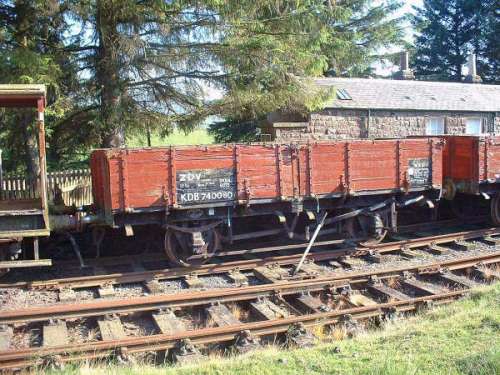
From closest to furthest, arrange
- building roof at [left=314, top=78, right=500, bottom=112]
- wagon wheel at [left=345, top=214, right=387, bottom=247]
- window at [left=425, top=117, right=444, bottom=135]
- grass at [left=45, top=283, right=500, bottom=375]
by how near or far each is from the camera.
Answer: grass at [left=45, top=283, right=500, bottom=375] < wagon wheel at [left=345, top=214, right=387, bottom=247] < building roof at [left=314, top=78, right=500, bottom=112] < window at [left=425, top=117, right=444, bottom=135]

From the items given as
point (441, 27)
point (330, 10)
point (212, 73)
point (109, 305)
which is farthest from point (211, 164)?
point (441, 27)

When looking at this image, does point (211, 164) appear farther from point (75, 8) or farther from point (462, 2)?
point (462, 2)

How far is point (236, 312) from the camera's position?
8039mm

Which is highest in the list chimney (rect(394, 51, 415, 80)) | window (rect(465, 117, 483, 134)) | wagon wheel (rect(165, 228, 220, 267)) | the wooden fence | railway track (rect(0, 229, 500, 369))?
chimney (rect(394, 51, 415, 80))

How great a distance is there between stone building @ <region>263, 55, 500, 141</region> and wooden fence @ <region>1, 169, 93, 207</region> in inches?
275

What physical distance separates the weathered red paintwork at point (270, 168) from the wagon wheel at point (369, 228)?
66cm

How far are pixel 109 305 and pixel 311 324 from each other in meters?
2.79

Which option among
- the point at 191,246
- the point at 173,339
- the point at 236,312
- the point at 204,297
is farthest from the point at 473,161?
the point at 173,339

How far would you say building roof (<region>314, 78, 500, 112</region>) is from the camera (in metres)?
21.8

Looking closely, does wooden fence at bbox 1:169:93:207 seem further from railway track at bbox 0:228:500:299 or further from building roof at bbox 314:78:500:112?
building roof at bbox 314:78:500:112

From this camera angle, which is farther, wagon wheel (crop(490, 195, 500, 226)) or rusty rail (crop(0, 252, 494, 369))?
wagon wheel (crop(490, 195, 500, 226))

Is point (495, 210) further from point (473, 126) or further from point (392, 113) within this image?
point (473, 126)

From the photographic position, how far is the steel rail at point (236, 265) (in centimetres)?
893

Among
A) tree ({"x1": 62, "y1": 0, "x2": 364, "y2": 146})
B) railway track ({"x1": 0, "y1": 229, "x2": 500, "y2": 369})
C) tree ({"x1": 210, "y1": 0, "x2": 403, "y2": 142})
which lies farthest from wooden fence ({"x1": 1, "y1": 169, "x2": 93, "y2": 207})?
railway track ({"x1": 0, "y1": 229, "x2": 500, "y2": 369})
